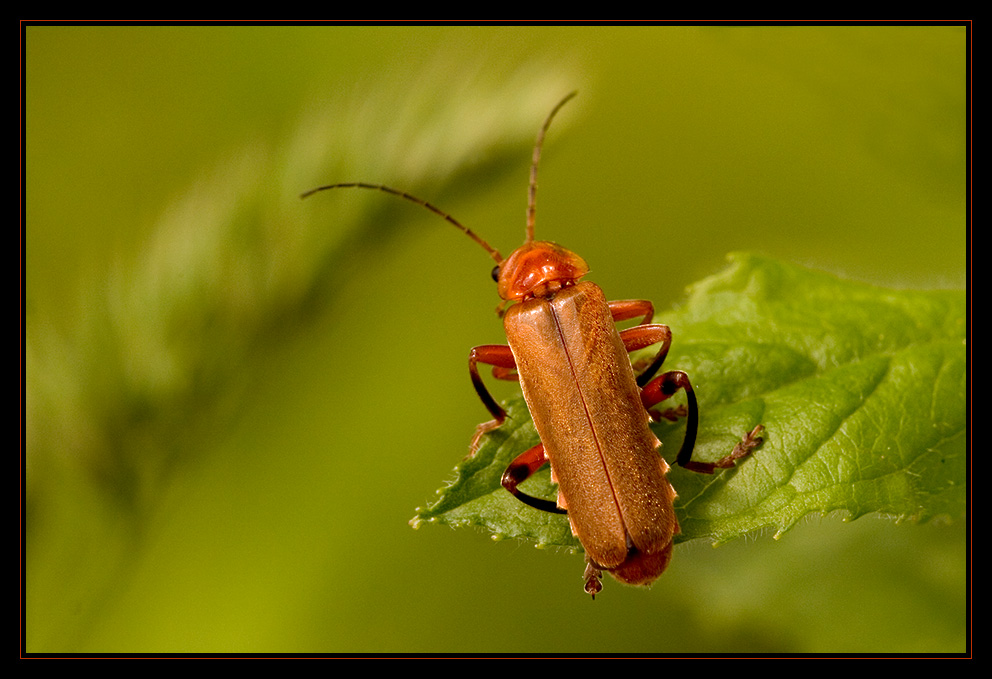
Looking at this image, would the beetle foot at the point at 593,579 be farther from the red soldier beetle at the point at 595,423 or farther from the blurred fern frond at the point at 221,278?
the blurred fern frond at the point at 221,278

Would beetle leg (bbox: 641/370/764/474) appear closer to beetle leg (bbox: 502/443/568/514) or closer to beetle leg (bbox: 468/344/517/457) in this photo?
beetle leg (bbox: 502/443/568/514)

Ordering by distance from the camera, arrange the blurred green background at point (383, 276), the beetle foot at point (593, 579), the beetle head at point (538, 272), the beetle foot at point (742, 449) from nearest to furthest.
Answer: the beetle foot at point (742, 449)
the beetle foot at point (593, 579)
the blurred green background at point (383, 276)
the beetle head at point (538, 272)

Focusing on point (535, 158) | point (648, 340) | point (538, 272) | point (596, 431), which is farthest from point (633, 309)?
point (535, 158)

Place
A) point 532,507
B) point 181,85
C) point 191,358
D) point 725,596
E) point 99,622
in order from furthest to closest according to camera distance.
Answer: point 181,85
point 725,596
point 99,622
point 191,358
point 532,507

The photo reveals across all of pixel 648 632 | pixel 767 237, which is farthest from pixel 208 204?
pixel 767 237

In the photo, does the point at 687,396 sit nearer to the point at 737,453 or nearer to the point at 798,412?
the point at 737,453

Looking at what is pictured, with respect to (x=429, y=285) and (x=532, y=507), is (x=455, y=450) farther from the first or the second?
(x=532, y=507)

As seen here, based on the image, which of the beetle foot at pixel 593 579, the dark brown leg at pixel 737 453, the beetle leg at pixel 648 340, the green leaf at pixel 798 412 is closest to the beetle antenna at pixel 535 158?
the beetle leg at pixel 648 340

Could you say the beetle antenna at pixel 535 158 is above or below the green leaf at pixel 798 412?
above

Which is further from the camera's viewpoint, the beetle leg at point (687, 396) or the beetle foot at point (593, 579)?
the beetle foot at point (593, 579)
